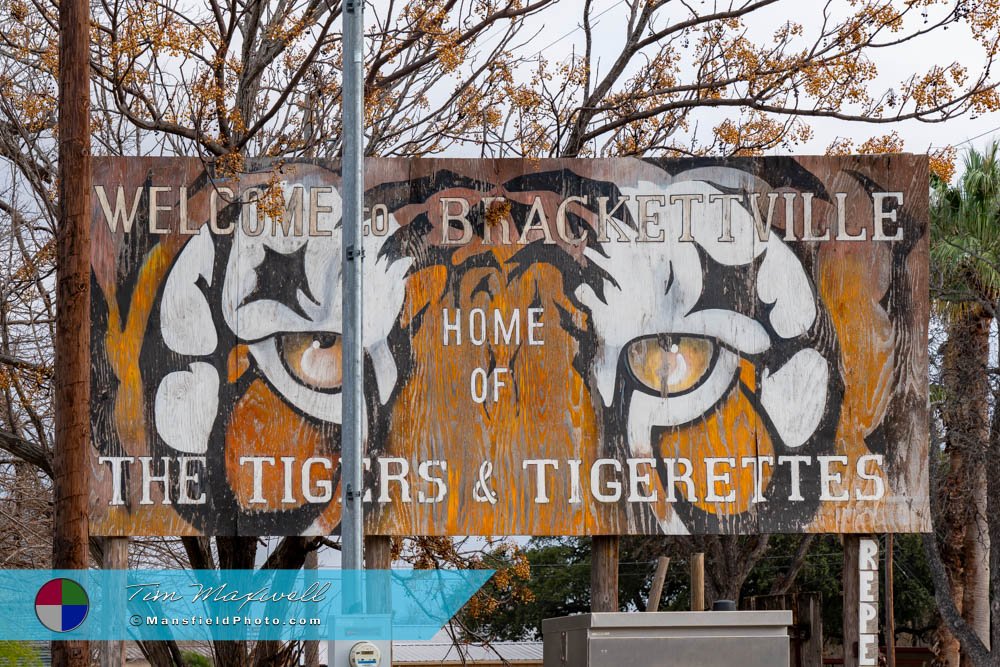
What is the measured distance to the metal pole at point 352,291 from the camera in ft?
29.0

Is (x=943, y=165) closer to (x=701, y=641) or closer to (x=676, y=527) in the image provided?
(x=676, y=527)

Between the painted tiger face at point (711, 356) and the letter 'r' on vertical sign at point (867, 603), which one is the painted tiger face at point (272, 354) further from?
the letter 'r' on vertical sign at point (867, 603)

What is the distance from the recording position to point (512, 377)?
11031 millimetres

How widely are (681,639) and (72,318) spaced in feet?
17.0

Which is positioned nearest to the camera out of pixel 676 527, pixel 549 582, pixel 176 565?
pixel 676 527

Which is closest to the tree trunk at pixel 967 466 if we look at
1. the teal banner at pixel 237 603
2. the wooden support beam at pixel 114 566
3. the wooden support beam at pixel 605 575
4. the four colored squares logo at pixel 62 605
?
the teal banner at pixel 237 603

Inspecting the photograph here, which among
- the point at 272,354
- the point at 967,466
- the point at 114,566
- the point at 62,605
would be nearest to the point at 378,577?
the point at 272,354

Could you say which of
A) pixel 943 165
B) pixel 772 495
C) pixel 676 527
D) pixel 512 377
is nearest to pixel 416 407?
pixel 512 377

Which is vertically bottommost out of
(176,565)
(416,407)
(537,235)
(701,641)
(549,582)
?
(549,582)

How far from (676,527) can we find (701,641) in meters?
1.60

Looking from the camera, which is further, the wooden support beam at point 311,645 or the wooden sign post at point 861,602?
the wooden support beam at point 311,645

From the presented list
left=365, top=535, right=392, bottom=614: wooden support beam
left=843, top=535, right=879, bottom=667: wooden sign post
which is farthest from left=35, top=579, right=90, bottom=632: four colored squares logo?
left=843, top=535, right=879, bottom=667: wooden sign post

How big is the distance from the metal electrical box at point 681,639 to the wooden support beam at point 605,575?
1.43 m

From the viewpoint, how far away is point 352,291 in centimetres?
903
